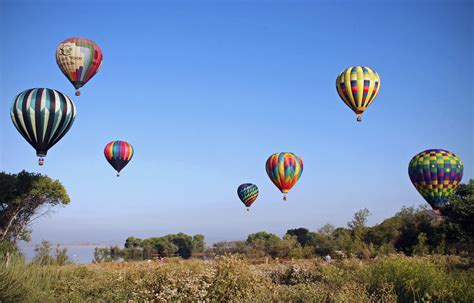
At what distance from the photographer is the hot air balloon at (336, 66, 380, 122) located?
29.4 meters

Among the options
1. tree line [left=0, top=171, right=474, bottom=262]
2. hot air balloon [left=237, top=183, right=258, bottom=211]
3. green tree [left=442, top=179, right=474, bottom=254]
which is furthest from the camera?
hot air balloon [left=237, top=183, right=258, bottom=211]

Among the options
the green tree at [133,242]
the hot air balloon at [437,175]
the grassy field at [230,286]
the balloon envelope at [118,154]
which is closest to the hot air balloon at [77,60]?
the balloon envelope at [118,154]

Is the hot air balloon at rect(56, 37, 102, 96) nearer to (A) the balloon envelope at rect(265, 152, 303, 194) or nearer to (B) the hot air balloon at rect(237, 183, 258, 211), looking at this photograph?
(A) the balloon envelope at rect(265, 152, 303, 194)

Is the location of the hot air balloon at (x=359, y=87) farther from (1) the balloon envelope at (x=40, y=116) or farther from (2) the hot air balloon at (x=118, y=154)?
(2) the hot air balloon at (x=118, y=154)

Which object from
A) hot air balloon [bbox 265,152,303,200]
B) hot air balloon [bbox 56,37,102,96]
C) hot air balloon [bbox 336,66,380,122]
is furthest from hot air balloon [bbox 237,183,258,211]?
hot air balloon [bbox 56,37,102,96]

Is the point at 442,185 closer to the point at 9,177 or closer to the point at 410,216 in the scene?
the point at 410,216

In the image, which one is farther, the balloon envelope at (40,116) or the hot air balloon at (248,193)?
the hot air balloon at (248,193)

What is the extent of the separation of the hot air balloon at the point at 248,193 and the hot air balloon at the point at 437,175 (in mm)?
21283

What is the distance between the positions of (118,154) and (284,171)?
15262mm

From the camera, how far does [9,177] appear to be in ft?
137

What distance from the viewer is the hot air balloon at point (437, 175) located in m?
31.9

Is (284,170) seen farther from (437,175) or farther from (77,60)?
(77,60)

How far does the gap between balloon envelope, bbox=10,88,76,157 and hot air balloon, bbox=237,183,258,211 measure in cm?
2845

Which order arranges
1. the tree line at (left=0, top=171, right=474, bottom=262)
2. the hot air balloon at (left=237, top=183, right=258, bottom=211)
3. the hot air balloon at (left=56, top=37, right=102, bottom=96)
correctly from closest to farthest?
the hot air balloon at (left=56, top=37, right=102, bottom=96) < the tree line at (left=0, top=171, right=474, bottom=262) < the hot air balloon at (left=237, top=183, right=258, bottom=211)
